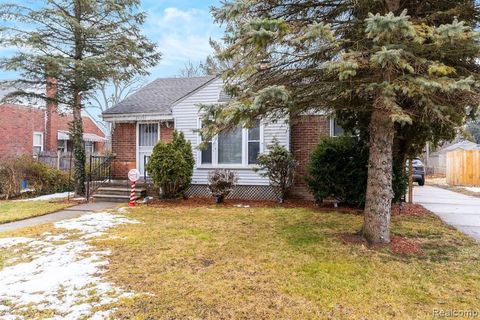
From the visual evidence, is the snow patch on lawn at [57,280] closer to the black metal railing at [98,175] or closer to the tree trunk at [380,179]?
the tree trunk at [380,179]

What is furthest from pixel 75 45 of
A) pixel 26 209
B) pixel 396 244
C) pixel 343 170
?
pixel 396 244

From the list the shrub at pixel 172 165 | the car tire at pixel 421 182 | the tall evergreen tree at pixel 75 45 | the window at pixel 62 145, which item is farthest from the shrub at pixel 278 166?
the window at pixel 62 145

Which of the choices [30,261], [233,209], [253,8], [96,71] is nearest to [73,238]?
[30,261]

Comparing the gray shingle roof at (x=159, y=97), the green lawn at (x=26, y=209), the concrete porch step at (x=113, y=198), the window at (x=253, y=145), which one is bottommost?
the green lawn at (x=26, y=209)

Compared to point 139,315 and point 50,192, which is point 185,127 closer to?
point 50,192

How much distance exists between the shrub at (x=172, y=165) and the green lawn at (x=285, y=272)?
3.39 m

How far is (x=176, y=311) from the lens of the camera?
11.9 ft

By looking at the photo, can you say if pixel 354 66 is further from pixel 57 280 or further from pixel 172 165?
pixel 172 165

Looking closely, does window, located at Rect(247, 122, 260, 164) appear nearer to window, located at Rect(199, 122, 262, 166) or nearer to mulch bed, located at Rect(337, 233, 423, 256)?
window, located at Rect(199, 122, 262, 166)

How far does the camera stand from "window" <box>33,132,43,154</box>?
21.6 metres

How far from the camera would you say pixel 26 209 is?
10.0 meters

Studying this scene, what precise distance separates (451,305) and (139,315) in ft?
10.9

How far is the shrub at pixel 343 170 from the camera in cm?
966

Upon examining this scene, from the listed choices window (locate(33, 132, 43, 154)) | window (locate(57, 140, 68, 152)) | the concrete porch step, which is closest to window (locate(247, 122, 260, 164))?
the concrete porch step
